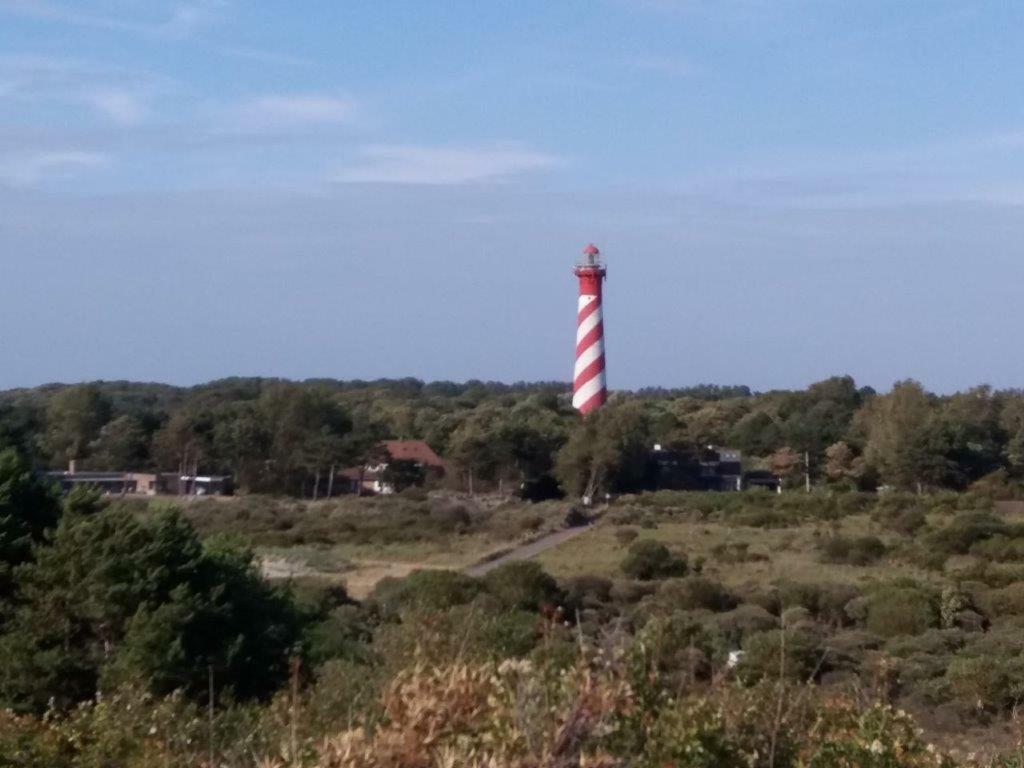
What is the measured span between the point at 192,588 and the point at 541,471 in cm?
3687

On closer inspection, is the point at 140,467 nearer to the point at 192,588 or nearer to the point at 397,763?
the point at 192,588

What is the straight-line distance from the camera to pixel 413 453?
5459 centimetres

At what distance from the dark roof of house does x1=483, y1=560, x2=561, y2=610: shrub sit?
89.7ft

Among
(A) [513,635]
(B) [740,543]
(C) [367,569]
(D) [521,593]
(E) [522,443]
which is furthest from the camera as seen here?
(E) [522,443]

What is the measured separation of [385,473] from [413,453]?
2.62 metres

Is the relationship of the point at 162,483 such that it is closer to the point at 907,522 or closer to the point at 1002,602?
the point at 907,522

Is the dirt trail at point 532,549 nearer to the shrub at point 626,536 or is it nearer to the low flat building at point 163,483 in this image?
the shrub at point 626,536

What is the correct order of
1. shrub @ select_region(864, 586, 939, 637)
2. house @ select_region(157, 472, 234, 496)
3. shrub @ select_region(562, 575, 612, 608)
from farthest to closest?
house @ select_region(157, 472, 234, 496) → shrub @ select_region(562, 575, 612, 608) → shrub @ select_region(864, 586, 939, 637)

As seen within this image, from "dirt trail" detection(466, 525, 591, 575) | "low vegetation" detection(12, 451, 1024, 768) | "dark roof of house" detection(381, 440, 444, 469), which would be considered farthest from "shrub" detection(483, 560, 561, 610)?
"dark roof of house" detection(381, 440, 444, 469)

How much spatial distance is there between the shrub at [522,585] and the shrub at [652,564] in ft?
15.8

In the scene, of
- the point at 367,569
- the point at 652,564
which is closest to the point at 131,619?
the point at 652,564

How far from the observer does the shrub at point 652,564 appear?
30984 millimetres

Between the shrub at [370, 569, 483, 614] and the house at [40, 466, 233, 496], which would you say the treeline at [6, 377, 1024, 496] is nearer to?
the house at [40, 466, 233, 496]

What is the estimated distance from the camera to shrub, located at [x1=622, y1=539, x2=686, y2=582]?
1220 inches
